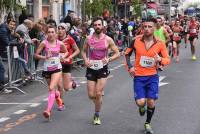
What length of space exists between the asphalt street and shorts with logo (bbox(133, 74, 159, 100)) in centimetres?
58

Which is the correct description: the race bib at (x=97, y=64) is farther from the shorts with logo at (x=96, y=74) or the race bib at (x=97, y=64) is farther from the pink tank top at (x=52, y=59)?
the pink tank top at (x=52, y=59)

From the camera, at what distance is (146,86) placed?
8.98 meters

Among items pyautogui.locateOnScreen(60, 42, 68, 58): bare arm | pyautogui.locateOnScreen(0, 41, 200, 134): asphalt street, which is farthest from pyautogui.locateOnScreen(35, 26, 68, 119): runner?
pyautogui.locateOnScreen(0, 41, 200, 134): asphalt street

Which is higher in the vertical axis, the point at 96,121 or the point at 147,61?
the point at 147,61

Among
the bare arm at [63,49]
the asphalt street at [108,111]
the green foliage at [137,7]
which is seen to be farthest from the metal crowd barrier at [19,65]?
the green foliage at [137,7]

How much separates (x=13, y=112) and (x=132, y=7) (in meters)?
36.7

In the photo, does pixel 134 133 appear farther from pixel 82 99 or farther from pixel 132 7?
pixel 132 7

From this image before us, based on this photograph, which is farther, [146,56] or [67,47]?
[67,47]

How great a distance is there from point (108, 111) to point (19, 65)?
15.3ft

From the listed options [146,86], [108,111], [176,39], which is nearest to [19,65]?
[108,111]

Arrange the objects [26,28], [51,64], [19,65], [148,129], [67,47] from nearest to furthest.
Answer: [148,129]
[51,64]
[67,47]
[19,65]
[26,28]

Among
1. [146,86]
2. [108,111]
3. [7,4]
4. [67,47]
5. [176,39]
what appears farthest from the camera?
[176,39]

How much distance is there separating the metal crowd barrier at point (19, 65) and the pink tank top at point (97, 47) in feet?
15.5

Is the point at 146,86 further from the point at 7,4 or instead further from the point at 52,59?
Answer: the point at 7,4
